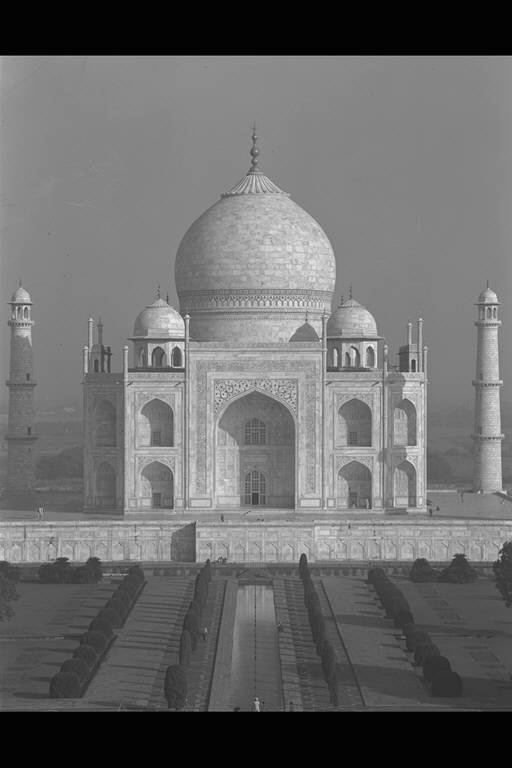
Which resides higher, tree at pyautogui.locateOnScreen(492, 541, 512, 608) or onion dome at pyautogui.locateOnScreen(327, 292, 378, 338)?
onion dome at pyautogui.locateOnScreen(327, 292, 378, 338)


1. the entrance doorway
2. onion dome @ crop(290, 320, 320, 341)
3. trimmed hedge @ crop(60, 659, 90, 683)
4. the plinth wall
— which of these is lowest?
trimmed hedge @ crop(60, 659, 90, 683)

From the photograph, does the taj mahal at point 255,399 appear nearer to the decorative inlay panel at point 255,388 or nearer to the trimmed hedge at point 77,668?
the decorative inlay panel at point 255,388

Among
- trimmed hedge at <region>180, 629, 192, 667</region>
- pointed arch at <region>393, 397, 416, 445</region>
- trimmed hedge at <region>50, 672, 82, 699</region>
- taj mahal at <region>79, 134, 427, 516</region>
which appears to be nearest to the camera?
trimmed hedge at <region>50, 672, 82, 699</region>

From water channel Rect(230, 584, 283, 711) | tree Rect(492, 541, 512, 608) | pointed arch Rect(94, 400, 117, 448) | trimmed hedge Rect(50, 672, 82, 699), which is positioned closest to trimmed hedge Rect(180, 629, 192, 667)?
water channel Rect(230, 584, 283, 711)

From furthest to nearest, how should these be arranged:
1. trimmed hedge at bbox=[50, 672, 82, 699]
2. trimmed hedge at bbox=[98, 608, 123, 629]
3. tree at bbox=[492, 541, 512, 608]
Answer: tree at bbox=[492, 541, 512, 608] → trimmed hedge at bbox=[98, 608, 123, 629] → trimmed hedge at bbox=[50, 672, 82, 699]

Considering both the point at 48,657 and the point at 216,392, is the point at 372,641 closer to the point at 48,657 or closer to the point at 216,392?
the point at 48,657

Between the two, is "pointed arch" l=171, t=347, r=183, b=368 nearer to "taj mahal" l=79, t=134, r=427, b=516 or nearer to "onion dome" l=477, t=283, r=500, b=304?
"taj mahal" l=79, t=134, r=427, b=516

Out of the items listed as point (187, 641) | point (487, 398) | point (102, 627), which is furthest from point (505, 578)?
point (487, 398)
